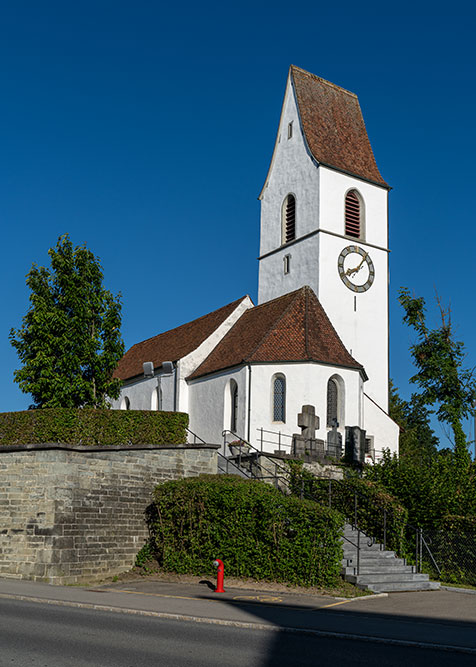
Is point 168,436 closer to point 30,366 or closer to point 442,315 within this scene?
point 30,366

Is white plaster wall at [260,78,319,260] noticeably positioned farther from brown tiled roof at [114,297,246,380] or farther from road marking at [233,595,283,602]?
road marking at [233,595,283,602]

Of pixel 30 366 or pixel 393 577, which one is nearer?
pixel 393 577

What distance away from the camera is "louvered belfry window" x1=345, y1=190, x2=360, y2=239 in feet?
126

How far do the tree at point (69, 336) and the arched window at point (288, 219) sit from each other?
1333cm

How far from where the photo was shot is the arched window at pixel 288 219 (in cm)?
3950

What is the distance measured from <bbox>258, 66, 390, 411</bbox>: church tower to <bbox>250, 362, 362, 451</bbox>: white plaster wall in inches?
245

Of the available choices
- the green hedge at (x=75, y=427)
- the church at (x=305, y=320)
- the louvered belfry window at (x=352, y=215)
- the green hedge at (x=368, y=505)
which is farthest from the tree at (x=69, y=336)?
the louvered belfry window at (x=352, y=215)

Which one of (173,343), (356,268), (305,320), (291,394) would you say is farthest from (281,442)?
(173,343)

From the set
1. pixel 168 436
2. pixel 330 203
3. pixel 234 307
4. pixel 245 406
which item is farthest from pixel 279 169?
pixel 168 436

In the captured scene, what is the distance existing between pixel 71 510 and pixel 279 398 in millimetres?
13761

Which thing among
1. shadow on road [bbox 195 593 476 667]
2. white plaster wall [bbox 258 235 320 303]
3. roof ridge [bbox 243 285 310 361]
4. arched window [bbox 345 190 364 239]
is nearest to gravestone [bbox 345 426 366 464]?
roof ridge [bbox 243 285 310 361]

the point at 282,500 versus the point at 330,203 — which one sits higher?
the point at 330,203

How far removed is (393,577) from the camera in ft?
58.2

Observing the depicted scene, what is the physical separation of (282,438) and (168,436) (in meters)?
9.15
